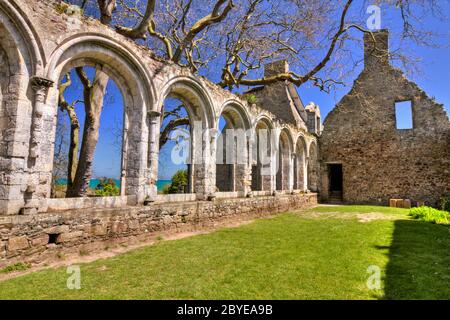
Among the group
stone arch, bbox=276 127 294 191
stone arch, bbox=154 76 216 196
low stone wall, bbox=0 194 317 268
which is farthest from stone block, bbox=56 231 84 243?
stone arch, bbox=276 127 294 191

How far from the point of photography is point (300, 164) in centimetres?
1677

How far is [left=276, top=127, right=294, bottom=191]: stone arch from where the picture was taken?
14602 mm

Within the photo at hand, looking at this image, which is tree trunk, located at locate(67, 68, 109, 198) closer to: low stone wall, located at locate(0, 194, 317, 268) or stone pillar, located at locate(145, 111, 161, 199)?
stone pillar, located at locate(145, 111, 161, 199)

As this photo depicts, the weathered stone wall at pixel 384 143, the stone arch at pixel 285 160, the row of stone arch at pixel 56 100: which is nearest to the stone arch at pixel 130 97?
the row of stone arch at pixel 56 100

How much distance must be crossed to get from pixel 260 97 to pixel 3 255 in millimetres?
18221

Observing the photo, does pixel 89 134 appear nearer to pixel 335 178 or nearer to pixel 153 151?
pixel 153 151

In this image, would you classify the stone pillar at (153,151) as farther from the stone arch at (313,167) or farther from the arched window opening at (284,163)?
the stone arch at (313,167)

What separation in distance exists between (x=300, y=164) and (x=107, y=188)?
10076mm

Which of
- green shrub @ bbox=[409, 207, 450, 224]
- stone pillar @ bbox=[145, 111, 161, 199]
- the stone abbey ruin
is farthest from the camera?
green shrub @ bbox=[409, 207, 450, 224]

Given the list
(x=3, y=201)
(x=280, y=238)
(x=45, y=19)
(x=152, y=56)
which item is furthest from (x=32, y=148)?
(x=280, y=238)

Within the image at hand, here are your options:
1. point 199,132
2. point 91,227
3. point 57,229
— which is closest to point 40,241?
point 57,229

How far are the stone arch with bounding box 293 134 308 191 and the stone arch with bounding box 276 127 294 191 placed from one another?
1.62 meters

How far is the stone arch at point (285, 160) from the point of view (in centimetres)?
1460
